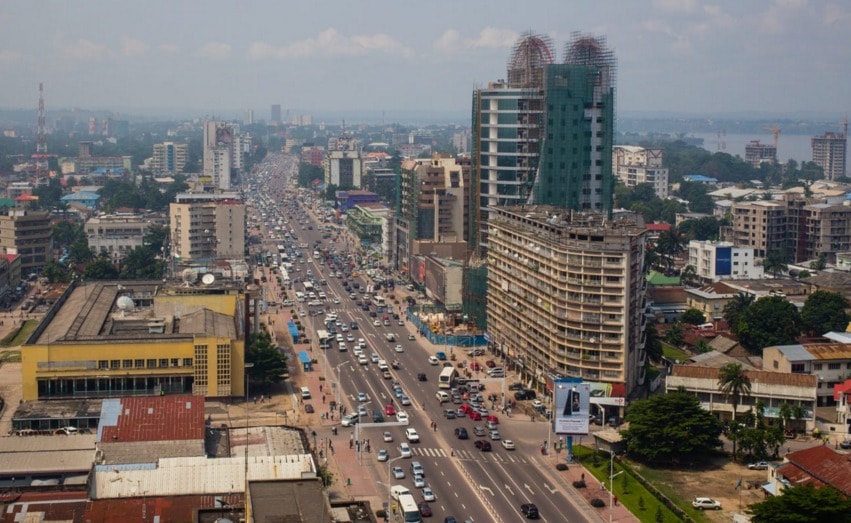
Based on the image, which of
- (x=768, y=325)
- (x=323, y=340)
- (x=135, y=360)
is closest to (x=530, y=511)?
(x=135, y=360)

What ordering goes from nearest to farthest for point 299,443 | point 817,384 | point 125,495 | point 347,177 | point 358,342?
1. point 125,495
2. point 299,443
3. point 817,384
4. point 358,342
5. point 347,177

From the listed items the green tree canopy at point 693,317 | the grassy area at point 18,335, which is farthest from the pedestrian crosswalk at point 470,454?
the grassy area at point 18,335

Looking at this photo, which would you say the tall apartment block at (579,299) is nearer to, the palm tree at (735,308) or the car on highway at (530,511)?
the car on highway at (530,511)

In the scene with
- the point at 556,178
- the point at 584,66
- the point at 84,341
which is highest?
the point at 584,66

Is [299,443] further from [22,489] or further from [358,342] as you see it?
[358,342]

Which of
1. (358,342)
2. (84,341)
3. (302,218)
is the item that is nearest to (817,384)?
(358,342)

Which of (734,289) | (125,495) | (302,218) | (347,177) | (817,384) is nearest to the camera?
(125,495)

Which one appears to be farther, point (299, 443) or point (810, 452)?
point (299, 443)

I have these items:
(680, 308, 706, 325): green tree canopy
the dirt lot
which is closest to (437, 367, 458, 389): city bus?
the dirt lot
